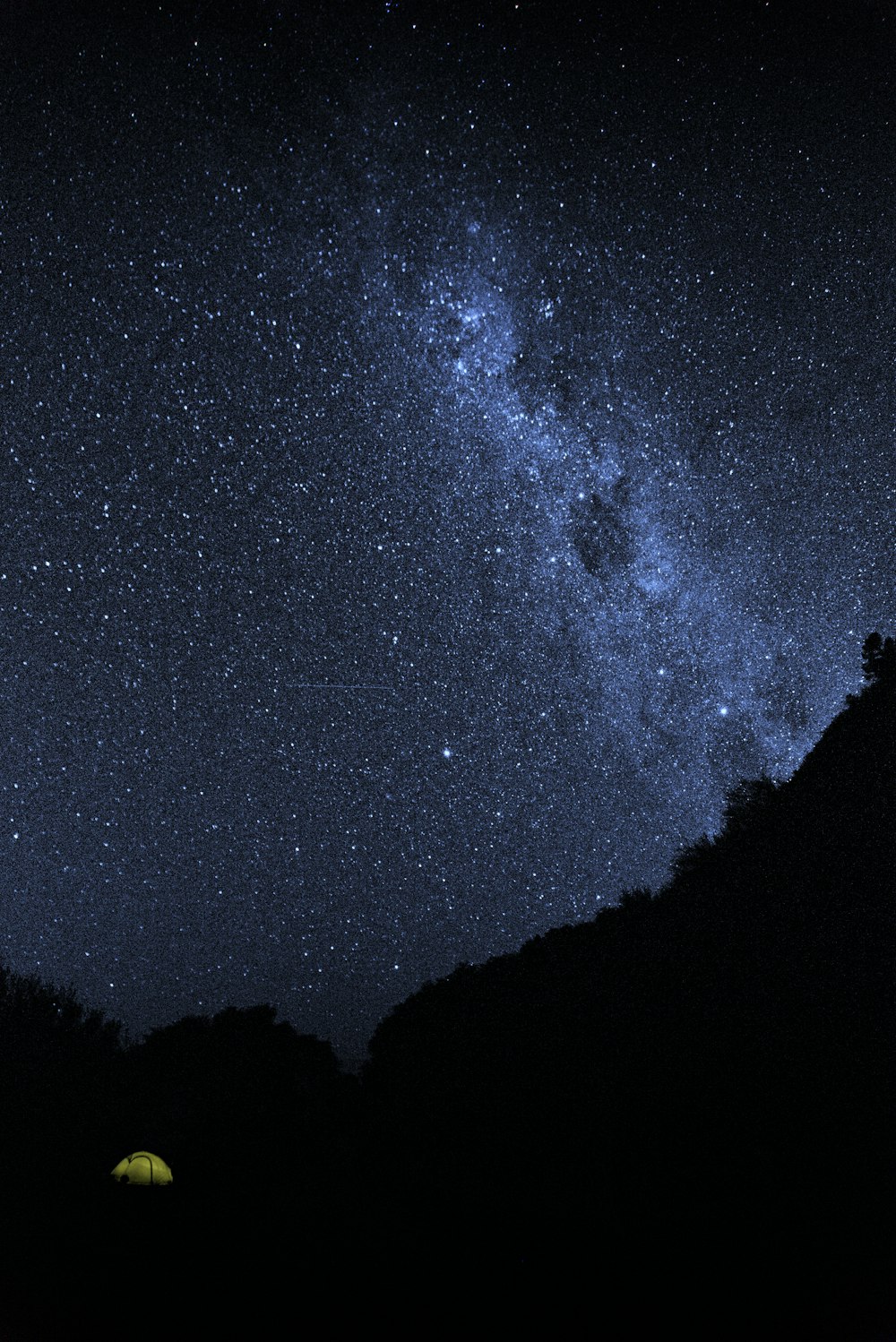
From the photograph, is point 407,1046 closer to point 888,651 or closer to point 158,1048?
point 158,1048

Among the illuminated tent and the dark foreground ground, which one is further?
the illuminated tent

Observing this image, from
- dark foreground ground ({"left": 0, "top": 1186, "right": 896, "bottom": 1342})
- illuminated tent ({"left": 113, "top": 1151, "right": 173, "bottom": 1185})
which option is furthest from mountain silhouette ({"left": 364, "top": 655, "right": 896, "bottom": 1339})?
illuminated tent ({"left": 113, "top": 1151, "right": 173, "bottom": 1185})

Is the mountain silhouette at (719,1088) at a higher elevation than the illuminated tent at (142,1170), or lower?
lower

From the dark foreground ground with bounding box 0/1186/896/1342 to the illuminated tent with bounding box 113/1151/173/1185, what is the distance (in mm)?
2626

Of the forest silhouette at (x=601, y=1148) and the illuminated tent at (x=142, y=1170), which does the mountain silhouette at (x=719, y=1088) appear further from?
the illuminated tent at (x=142, y=1170)

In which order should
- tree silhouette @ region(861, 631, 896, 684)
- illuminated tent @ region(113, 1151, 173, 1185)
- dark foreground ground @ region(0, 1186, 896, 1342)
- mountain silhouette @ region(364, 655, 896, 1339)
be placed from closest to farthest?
dark foreground ground @ region(0, 1186, 896, 1342)
mountain silhouette @ region(364, 655, 896, 1339)
illuminated tent @ region(113, 1151, 173, 1185)
tree silhouette @ region(861, 631, 896, 684)

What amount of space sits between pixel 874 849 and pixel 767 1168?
5788mm

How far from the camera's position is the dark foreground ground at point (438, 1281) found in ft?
19.8

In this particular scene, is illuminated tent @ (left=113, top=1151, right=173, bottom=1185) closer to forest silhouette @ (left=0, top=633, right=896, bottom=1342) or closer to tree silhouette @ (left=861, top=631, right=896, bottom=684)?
forest silhouette @ (left=0, top=633, right=896, bottom=1342)

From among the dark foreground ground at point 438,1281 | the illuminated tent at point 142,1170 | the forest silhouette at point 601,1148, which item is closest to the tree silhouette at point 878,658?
the forest silhouette at point 601,1148

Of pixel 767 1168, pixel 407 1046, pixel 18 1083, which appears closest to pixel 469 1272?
pixel 767 1168

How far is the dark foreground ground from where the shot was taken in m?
6.02

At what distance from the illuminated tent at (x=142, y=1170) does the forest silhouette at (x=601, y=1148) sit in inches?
11.5

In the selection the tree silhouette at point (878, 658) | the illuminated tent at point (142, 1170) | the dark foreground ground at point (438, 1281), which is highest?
the tree silhouette at point (878, 658)
